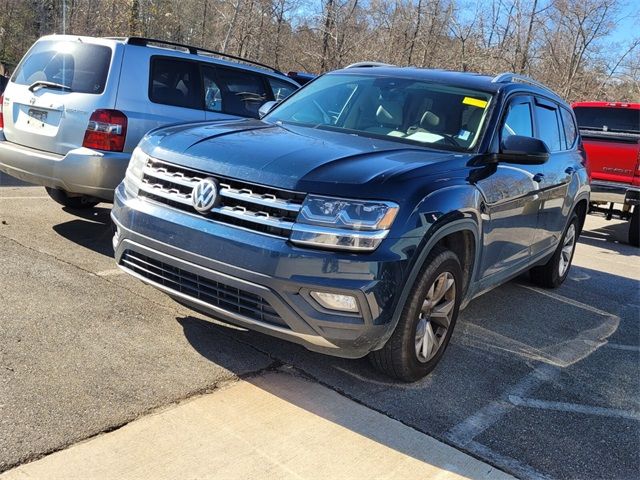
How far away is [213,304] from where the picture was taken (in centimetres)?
325

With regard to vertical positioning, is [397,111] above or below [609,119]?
below

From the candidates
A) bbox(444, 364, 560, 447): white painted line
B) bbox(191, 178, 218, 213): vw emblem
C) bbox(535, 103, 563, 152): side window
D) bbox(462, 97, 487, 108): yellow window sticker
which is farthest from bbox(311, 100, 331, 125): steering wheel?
bbox(444, 364, 560, 447): white painted line

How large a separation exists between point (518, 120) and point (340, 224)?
7.88ft

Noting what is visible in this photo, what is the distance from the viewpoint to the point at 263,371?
143 inches

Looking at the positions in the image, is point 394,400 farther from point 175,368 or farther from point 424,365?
point 175,368

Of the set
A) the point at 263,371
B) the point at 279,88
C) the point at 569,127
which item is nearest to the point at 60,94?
the point at 279,88

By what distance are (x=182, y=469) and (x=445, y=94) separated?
123 inches

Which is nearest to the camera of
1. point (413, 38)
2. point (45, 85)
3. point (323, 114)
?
point (323, 114)

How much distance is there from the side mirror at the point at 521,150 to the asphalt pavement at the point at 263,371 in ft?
4.51

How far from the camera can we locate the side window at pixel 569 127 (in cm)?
615

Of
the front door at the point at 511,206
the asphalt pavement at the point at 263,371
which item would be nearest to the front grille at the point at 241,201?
the asphalt pavement at the point at 263,371

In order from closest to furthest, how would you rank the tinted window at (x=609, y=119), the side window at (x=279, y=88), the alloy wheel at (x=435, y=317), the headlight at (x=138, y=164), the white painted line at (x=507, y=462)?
the white painted line at (x=507, y=462) < the alloy wheel at (x=435, y=317) < the headlight at (x=138, y=164) < the side window at (x=279, y=88) < the tinted window at (x=609, y=119)

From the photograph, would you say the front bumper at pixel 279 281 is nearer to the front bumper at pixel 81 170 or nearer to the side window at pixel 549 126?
the front bumper at pixel 81 170

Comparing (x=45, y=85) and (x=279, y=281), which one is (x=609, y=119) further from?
(x=279, y=281)
